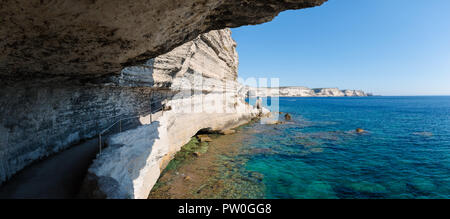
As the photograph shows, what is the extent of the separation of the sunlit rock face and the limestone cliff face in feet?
9.07

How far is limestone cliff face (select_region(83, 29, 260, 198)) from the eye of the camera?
19.0 feet

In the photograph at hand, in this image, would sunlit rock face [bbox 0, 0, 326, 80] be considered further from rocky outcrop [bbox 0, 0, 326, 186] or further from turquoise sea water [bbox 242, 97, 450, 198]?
turquoise sea water [bbox 242, 97, 450, 198]

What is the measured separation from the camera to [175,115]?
548 inches

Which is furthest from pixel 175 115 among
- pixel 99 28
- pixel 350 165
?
pixel 350 165

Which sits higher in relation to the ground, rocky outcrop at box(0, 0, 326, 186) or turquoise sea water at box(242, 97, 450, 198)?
rocky outcrop at box(0, 0, 326, 186)

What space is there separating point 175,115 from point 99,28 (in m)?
10.6

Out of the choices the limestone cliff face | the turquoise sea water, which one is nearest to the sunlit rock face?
the limestone cliff face

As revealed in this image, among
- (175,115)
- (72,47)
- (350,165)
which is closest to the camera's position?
(72,47)

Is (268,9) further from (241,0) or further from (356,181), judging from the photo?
(356,181)

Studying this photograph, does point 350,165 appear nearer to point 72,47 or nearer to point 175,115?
point 175,115

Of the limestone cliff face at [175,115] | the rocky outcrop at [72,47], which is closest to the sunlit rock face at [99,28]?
the rocky outcrop at [72,47]
